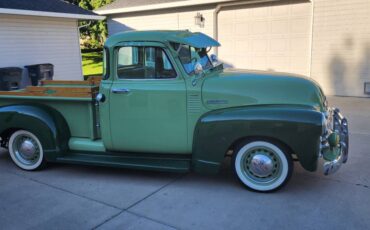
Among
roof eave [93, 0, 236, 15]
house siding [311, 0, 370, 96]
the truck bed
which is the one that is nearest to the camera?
the truck bed

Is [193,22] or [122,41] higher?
[193,22]

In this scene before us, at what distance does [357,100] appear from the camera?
9594mm

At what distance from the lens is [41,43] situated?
1202 cm

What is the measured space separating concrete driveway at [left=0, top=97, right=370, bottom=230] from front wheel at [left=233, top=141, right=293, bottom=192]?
5.1 inches

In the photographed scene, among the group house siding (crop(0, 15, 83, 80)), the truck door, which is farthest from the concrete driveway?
house siding (crop(0, 15, 83, 80))

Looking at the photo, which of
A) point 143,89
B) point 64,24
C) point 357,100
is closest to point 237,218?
point 143,89

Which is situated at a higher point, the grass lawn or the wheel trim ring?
the grass lawn

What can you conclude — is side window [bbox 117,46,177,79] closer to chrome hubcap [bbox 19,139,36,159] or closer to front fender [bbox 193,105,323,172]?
front fender [bbox 193,105,323,172]

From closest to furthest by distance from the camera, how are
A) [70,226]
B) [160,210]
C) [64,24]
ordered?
[70,226]
[160,210]
[64,24]

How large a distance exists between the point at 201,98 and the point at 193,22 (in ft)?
30.5

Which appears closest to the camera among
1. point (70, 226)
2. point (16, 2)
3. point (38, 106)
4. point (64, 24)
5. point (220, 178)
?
point (70, 226)

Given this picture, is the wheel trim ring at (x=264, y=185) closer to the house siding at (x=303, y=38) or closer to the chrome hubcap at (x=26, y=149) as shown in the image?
the chrome hubcap at (x=26, y=149)

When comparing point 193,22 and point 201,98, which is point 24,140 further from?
point 193,22

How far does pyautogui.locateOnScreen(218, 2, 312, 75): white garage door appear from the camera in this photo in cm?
1080
